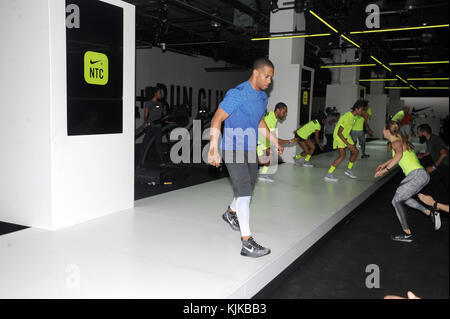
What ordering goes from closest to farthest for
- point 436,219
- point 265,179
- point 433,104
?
point 436,219, point 265,179, point 433,104

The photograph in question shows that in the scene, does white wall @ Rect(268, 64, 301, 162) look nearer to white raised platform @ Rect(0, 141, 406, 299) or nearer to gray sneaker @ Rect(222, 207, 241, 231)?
white raised platform @ Rect(0, 141, 406, 299)

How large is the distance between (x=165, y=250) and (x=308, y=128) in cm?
498

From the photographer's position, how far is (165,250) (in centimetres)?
307

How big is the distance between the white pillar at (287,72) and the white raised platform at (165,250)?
3938mm

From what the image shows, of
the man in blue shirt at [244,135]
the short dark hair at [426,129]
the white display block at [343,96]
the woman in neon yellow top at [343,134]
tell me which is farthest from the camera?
the white display block at [343,96]

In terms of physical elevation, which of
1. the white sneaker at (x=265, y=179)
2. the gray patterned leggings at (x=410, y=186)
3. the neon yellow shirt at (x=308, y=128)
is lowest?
the white sneaker at (x=265, y=179)

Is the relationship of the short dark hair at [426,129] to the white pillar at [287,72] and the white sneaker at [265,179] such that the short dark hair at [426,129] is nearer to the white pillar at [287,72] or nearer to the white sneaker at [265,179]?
the white sneaker at [265,179]

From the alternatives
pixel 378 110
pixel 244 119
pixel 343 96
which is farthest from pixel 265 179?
pixel 378 110

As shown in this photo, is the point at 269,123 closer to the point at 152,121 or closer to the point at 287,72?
the point at 152,121

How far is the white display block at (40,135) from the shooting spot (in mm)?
3303

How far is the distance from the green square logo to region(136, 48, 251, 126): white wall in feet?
28.4

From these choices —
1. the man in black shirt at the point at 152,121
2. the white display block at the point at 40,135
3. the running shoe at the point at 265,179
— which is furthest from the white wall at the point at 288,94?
the white display block at the point at 40,135
